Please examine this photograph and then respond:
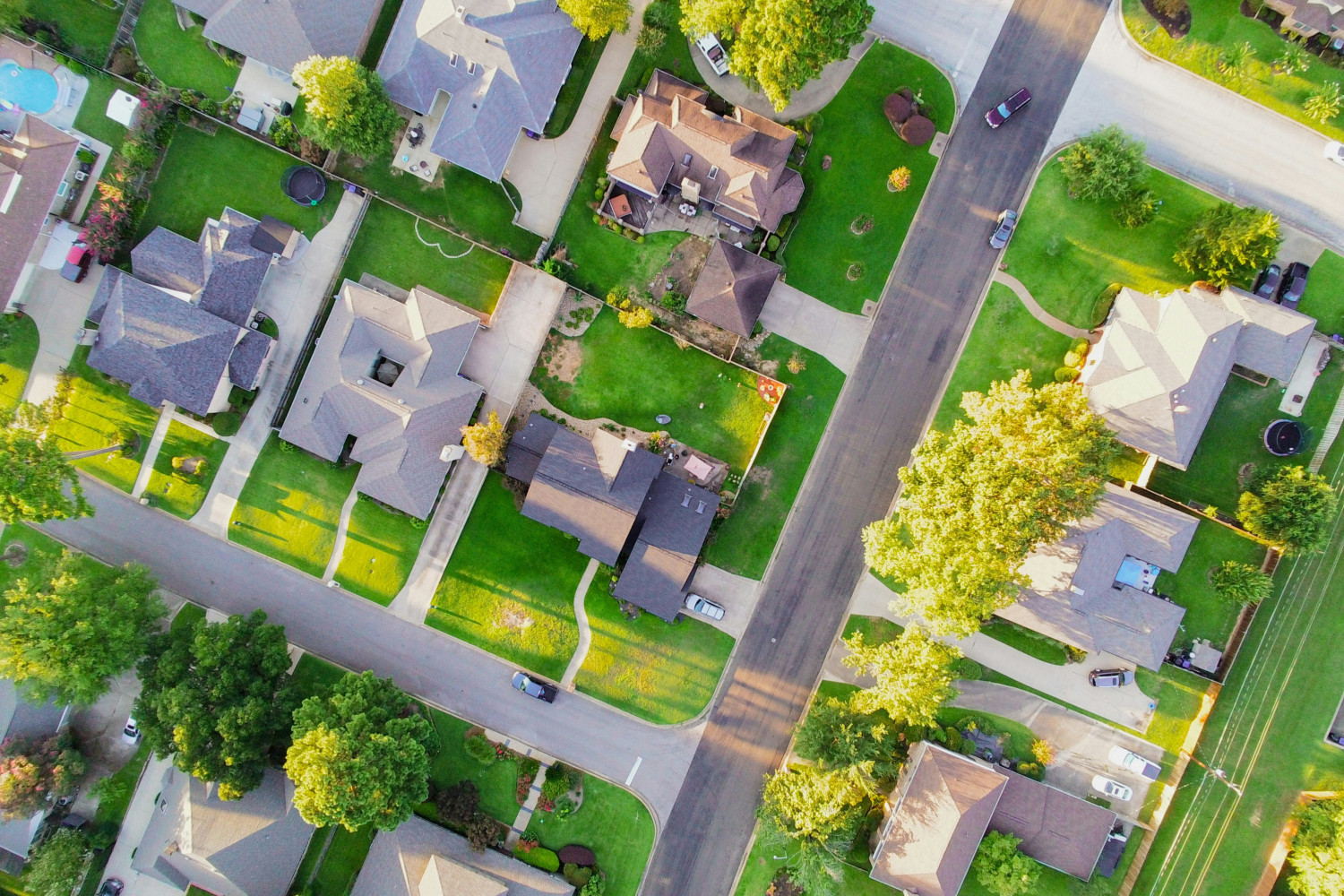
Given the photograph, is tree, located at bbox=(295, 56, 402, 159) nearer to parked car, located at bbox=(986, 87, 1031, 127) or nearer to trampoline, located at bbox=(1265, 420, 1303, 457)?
parked car, located at bbox=(986, 87, 1031, 127)

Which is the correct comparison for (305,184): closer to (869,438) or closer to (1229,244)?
(869,438)

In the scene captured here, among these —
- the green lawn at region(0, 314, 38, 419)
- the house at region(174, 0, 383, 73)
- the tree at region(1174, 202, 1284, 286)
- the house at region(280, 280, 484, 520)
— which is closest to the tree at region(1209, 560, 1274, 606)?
the tree at region(1174, 202, 1284, 286)

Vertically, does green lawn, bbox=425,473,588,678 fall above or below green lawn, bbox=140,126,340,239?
below

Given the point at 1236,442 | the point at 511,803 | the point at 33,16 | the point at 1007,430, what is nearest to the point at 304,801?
the point at 511,803

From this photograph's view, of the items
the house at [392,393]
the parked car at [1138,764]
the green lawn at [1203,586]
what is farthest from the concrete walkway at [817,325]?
the parked car at [1138,764]

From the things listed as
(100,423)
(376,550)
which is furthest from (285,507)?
(100,423)
